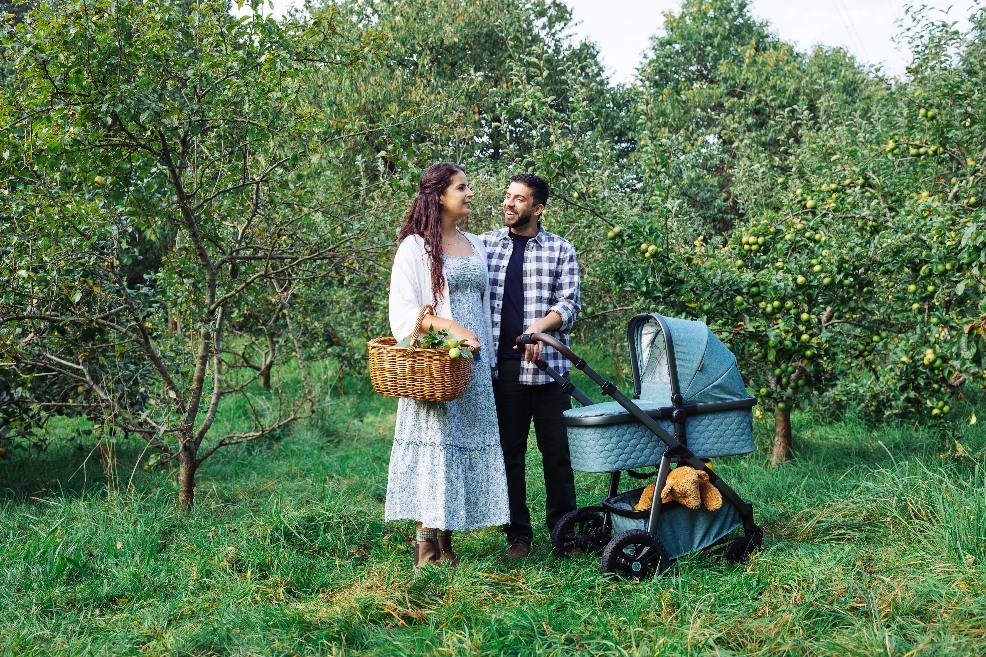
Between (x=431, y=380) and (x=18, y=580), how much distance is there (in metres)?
2.05

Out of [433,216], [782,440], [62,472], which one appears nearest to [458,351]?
[433,216]

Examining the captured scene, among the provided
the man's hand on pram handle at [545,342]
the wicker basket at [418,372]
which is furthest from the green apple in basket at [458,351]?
the man's hand on pram handle at [545,342]

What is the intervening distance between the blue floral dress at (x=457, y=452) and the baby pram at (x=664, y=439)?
1.03 ft

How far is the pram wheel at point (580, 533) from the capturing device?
4.02m

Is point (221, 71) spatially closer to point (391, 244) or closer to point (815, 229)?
point (391, 244)

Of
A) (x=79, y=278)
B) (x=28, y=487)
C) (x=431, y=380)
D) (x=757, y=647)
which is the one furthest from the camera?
(x=28, y=487)

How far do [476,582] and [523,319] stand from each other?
1.27 metres

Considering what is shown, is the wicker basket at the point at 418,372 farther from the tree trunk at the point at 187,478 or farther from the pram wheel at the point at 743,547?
the tree trunk at the point at 187,478

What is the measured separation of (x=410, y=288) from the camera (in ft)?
12.3

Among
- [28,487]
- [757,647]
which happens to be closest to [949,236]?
[757,647]

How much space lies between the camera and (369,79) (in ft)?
45.5

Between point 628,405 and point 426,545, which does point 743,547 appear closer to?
Answer: point 628,405

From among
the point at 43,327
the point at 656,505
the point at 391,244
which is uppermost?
the point at 391,244

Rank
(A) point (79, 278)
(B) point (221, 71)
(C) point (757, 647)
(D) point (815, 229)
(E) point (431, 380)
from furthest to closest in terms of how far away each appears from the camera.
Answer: (D) point (815, 229)
(A) point (79, 278)
(B) point (221, 71)
(E) point (431, 380)
(C) point (757, 647)
